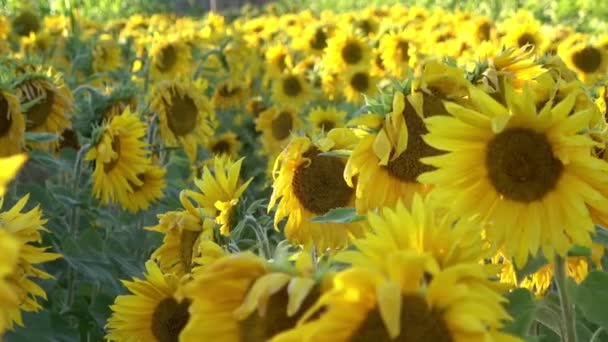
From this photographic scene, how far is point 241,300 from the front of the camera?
42.7 inches

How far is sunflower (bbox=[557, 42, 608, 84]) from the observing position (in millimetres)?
3781

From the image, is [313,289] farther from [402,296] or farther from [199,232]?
[199,232]

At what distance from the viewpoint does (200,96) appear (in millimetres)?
3488

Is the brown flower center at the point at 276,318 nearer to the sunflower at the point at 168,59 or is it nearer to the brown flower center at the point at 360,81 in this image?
the sunflower at the point at 168,59

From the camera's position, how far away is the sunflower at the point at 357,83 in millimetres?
4699

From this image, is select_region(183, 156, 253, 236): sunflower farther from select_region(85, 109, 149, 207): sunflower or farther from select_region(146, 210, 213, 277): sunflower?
select_region(85, 109, 149, 207): sunflower

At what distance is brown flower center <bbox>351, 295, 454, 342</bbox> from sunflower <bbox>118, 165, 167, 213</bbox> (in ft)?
6.69

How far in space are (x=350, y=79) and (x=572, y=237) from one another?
11.2ft

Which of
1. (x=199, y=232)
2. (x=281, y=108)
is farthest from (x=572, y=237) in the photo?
(x=281, y=108)

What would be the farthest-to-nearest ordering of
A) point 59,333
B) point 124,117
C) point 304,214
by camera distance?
point 124,117, point 59,333, point 304,214

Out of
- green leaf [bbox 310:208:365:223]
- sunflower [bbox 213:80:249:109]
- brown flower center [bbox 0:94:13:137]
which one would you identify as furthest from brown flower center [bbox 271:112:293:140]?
green leaf [bbox 310:208:365:223]

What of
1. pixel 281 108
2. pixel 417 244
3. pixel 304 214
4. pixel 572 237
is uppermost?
pixel 417 244

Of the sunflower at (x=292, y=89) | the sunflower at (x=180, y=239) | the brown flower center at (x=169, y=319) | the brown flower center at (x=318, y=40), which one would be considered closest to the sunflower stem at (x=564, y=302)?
the brown flower center at (x=169, y=319)

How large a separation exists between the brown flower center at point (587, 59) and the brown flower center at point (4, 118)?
2006mm
